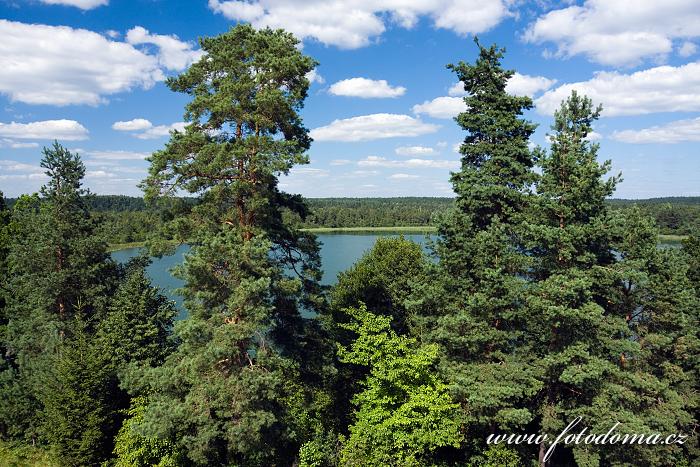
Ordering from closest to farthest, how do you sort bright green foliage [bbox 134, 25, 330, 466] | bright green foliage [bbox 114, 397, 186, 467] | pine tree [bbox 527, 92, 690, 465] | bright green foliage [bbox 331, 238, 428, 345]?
1. bright green foliage [bbox 134, 25, 330, 466]
2. pine tree [bbox 527, 92, 690, 465]
3. bright green foliage [bbox 114, 397, 186, 467]
4. bright green foliage [bbox 331, 238, 428, 345]

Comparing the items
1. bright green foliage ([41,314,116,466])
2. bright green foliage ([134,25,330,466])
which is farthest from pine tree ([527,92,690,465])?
bright green foliage ([41,314,116,466])

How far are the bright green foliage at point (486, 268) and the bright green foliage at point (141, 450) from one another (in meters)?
8.17

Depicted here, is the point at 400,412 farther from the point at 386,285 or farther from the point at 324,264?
the point at 324,264

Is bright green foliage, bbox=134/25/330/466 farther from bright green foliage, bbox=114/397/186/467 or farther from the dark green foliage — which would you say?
the dark green foliage

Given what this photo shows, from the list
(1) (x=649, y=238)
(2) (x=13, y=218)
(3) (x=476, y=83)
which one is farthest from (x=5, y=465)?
(1) (x=649, y=238)

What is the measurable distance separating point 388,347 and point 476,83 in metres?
8.92

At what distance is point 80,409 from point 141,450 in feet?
9.04

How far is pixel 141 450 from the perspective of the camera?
13398 mm

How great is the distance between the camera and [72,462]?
47.1ft

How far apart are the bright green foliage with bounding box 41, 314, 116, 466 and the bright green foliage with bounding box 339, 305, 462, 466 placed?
25.7 ft

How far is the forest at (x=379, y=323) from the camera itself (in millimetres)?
11617

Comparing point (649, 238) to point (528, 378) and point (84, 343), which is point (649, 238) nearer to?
point (528, 378)

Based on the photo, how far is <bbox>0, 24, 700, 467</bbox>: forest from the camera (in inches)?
457

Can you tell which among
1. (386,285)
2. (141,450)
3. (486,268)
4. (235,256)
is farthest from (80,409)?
(386,285)
